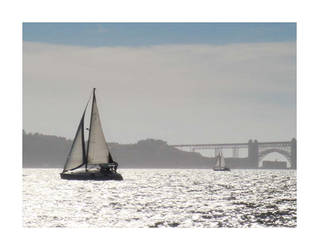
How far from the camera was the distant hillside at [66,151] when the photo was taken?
3112 cm

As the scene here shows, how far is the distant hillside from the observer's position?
31.1 meters

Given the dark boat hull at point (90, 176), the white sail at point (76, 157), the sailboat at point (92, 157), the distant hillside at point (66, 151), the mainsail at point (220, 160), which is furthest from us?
the dark boat hull at point (90, 176)

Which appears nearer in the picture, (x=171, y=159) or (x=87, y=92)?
(x=87, y=92)

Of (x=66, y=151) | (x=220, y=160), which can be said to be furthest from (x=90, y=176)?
(x=220, y=160)

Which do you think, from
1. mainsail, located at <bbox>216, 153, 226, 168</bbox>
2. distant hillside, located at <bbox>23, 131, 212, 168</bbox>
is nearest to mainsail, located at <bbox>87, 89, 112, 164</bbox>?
distant hillside, located at <bbox>23, 131, 212, 168</bbox>

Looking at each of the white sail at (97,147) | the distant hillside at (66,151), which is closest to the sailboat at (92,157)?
the white sail at (97,147)

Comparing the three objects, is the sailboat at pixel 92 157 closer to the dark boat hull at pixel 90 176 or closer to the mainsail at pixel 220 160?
the dark boat hull at pixel 90 176
